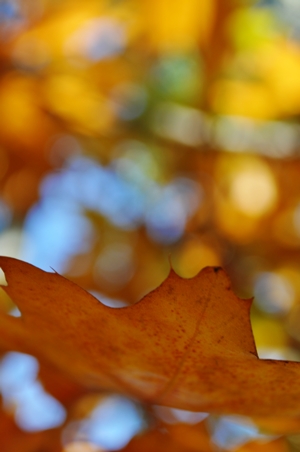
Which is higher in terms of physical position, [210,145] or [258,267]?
[210,145]

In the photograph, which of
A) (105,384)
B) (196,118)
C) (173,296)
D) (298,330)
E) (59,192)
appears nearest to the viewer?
(173,296)

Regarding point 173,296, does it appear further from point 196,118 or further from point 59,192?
point 59,192

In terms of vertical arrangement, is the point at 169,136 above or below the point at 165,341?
above

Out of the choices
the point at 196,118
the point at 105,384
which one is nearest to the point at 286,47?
the point at 196,118

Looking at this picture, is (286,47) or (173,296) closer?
(173,296)

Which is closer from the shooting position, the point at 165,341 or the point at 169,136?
the point at 165,341

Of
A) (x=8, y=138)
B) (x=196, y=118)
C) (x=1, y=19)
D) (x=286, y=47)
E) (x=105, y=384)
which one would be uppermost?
(x=286, y=47)
